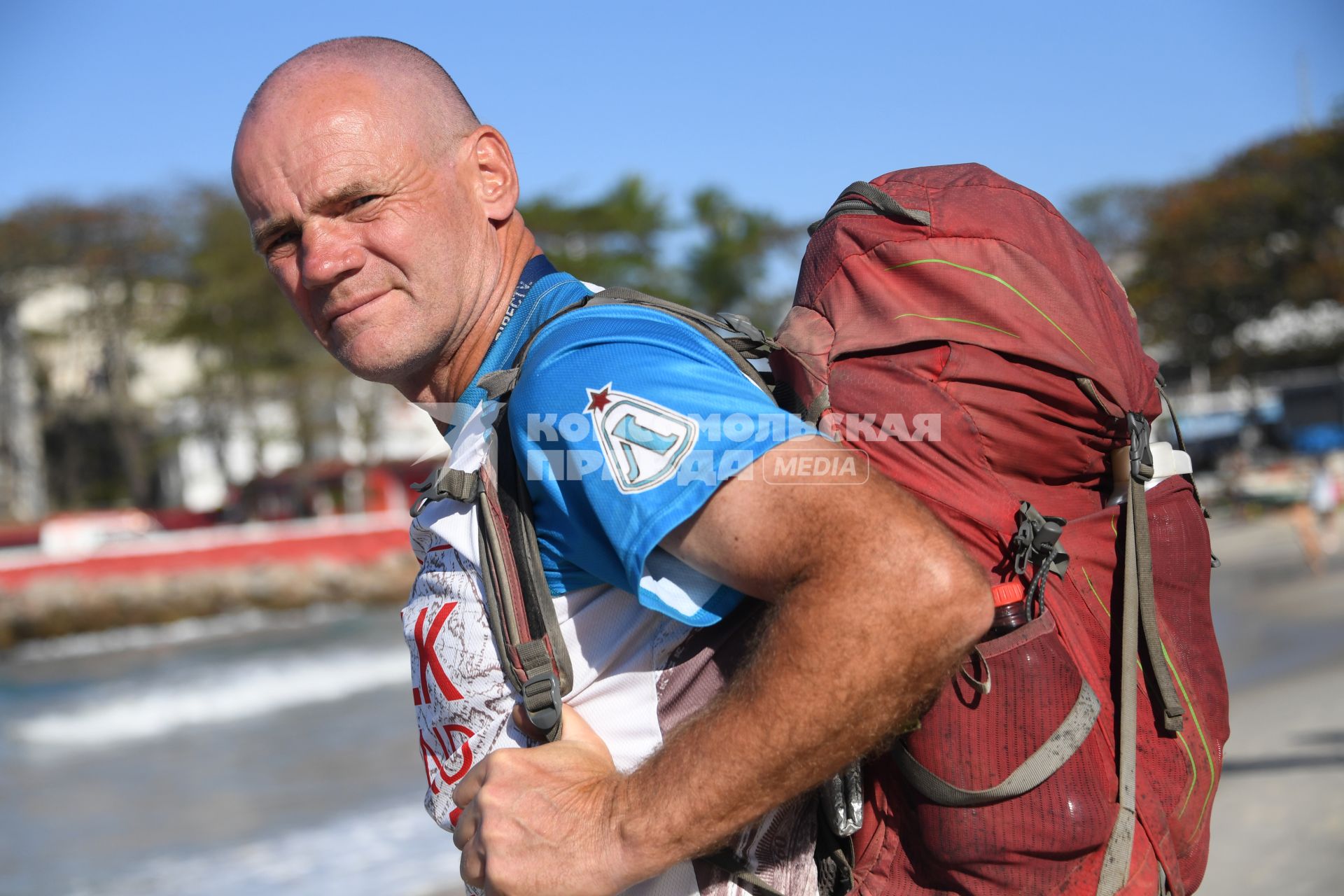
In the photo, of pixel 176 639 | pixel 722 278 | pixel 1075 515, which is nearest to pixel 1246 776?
pixel 1075 515

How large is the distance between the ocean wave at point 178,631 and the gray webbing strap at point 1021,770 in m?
28.4

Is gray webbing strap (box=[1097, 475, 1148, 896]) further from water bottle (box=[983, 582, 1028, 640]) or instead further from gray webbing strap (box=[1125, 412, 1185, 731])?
water bottle (box=[983, 582, 1028, 640])

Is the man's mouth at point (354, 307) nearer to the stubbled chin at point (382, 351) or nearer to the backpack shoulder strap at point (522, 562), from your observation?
the stubbled chin at point (382, 351)

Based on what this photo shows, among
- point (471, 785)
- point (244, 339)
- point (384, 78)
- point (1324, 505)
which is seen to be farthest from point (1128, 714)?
point (244, 339)

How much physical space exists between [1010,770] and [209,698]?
2034cm

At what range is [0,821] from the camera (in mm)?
11461

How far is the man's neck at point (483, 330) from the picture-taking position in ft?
5.59

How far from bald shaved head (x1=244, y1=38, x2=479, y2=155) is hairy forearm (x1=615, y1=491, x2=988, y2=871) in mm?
887

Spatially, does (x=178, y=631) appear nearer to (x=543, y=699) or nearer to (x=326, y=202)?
(x=326, y=202)

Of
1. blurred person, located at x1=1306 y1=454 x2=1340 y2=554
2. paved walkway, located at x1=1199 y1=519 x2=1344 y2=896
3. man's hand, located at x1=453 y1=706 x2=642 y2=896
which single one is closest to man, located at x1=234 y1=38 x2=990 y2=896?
man's hand, located at x1=453 y1=706 x2=642 y2=896

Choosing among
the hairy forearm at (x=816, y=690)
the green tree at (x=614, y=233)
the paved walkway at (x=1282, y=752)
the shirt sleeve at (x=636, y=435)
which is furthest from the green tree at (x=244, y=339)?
the hairy forearm at (x=816, y=690)

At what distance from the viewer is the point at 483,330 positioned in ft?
5.62

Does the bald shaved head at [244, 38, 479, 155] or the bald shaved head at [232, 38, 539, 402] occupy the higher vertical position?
the bald shaved head at [244, 38, 479, 155]

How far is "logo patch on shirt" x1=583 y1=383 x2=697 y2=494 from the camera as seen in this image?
48.5 inches
